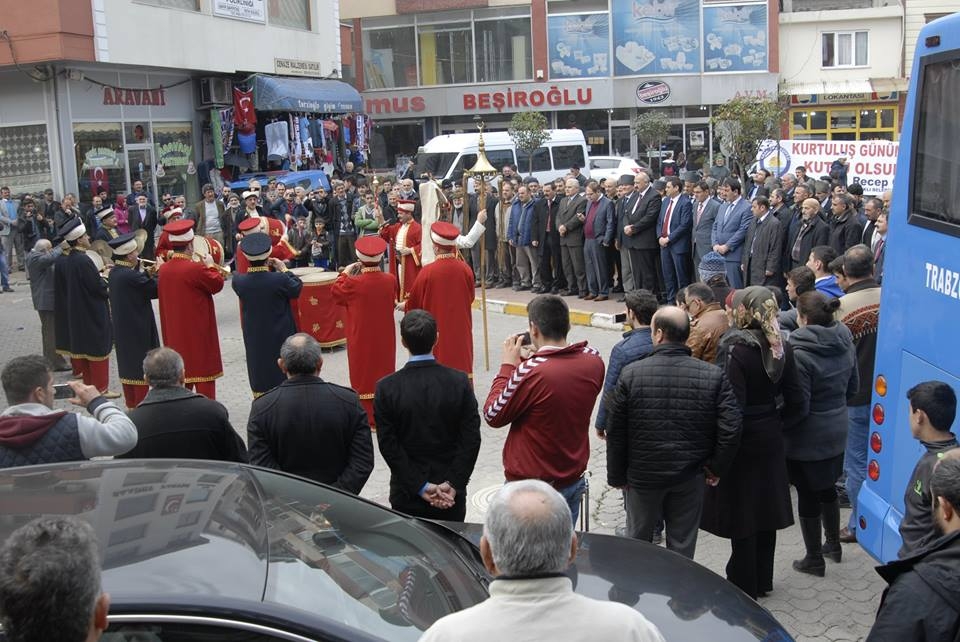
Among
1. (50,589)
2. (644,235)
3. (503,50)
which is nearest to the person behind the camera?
(50,589)

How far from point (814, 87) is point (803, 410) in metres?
36.8

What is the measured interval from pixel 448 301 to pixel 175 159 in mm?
19215

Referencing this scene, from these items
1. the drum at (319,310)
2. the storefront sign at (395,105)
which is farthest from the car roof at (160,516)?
the storefront sign at (395,105)

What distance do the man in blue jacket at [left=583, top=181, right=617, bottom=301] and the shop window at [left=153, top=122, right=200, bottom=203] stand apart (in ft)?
47.6

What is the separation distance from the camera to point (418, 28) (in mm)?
43500

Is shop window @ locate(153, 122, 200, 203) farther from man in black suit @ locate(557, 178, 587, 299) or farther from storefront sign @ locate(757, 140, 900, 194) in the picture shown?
storefront sign @ locate(757, 140, 900, 194)

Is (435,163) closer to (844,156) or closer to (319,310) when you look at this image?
(844,156)

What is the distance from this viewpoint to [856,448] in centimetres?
741

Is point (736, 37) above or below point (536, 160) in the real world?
above

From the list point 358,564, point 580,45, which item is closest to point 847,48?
point 580,45

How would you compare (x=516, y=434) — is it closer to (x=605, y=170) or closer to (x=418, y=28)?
(x=605, y=170)

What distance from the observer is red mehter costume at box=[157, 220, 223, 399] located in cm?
979

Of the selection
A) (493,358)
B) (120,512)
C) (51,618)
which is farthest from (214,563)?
(493,358)

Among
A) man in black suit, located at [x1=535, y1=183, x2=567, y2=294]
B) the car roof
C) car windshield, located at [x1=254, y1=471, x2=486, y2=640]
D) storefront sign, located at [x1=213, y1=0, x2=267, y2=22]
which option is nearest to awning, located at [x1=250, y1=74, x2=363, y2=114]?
storefront sign, located at [x1=213, y1=0, x2=267, y2=22]
